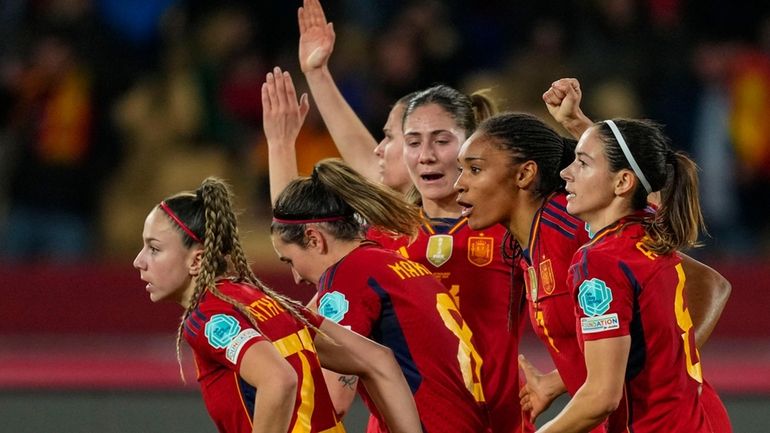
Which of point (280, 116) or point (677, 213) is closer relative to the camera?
point (677, 213)

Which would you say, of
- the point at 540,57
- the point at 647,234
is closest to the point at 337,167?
the point at 647,234

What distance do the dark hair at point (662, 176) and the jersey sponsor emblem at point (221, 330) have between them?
116 centimetres

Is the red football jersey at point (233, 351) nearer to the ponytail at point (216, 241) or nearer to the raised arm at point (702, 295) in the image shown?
the ponytail at point (216, 241)

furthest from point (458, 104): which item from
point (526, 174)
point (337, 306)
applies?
point (337, 306)

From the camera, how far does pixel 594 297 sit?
3561 mm

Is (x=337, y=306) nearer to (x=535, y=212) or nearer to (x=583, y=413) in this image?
(x=535, y=212)

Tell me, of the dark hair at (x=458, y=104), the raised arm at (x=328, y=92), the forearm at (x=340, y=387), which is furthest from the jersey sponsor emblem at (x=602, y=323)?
the raised arm at (x=328, y=92)

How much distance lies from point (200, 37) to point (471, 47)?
7.43ft

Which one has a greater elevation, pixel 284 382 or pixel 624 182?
pixel 624 182

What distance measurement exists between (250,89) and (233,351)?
286 inches

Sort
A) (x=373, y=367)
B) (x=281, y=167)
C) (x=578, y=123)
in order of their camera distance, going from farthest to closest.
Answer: (x=281, y=167)
(x=578, y=123)
(x=373, y=367)

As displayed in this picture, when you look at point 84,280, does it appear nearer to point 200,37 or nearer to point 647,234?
point 200,37

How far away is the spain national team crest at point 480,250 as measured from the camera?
179 inches

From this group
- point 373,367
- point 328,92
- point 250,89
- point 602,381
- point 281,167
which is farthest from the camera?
point 250,89
